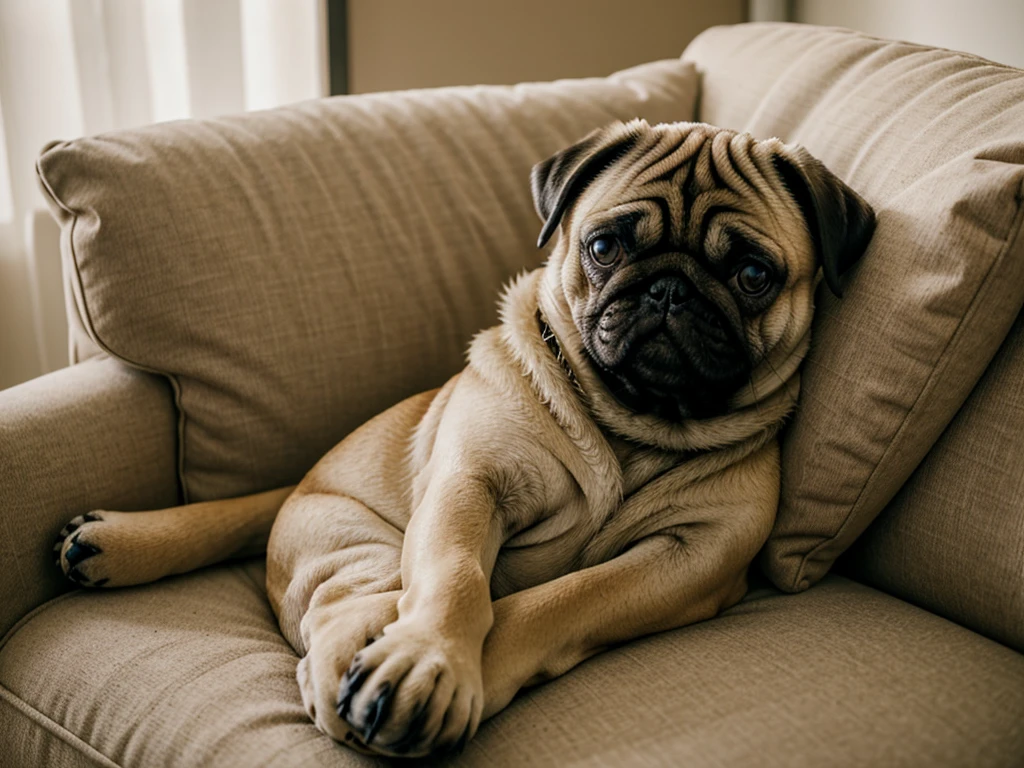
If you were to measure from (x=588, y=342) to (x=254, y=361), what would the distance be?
610 millimetres

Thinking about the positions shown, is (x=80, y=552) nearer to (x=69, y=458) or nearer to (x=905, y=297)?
(x=69, y=458)

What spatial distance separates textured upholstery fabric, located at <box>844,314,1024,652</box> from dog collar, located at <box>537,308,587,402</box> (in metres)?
0.49

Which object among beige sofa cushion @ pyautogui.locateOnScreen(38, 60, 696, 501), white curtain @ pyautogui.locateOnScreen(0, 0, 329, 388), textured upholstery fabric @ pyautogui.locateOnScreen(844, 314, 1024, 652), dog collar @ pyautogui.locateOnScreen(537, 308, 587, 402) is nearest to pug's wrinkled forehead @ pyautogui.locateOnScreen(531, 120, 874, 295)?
dog collar @ pyautogui.locateOnScreen(537, 308, 587, 402)

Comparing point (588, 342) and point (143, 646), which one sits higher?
point (588, 342)

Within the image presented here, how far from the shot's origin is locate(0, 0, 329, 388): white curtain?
85.8 inches

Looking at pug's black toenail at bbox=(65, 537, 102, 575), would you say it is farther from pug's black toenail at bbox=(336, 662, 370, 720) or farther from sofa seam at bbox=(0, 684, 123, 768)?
pug's black toenail at bbox=(336, 662, 370, 720)

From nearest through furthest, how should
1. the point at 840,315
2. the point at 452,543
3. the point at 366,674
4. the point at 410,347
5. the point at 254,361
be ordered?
1. the point at 366,674
2. the point at 452,543
3. the point at 840,315
4. the point at 254,361
5. the point at 410,347

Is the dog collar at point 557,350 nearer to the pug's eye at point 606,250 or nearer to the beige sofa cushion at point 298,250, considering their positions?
the pug's eye at point 606,250

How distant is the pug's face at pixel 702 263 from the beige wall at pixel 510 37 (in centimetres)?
146

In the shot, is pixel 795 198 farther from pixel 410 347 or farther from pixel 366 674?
pixel 366 674

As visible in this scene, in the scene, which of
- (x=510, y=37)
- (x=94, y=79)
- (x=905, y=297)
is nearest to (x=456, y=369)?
(x=905, y=297)

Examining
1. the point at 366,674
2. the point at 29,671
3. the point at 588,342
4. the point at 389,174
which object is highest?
the point at 389,174

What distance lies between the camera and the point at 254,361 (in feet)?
5.23

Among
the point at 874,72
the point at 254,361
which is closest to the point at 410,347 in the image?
the point at 254,361
